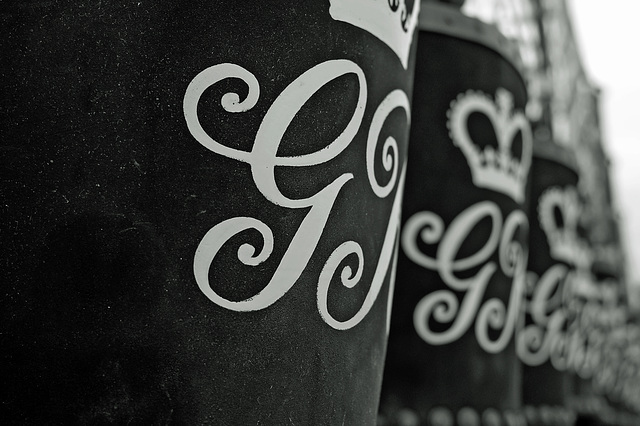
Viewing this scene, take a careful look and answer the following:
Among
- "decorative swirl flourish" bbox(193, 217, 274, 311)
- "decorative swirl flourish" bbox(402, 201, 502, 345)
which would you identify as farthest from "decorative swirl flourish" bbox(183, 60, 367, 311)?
"decorative swirl flourish" bbox(402, 201, 502, 345)

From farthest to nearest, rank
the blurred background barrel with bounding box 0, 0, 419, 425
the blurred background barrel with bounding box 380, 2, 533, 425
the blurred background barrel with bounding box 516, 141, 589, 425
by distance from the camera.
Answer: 1. the blurred background barrel with bounding box 516, 141, 589, 425
2. the blurred background barrel with bounding box 380, 2, 533, 425
3. the blurred background barrel with bounding box 0, 0, 419, 425

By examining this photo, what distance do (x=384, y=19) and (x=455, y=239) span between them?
1.12ft

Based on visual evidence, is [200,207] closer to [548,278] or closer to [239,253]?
[239,253]

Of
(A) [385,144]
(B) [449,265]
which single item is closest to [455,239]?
(B) [449,265]

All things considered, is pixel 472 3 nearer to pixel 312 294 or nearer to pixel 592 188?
pixel 312 294

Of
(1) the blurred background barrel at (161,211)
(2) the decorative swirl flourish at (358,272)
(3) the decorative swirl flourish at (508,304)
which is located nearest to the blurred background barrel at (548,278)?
(3) the decorative swirl flourish at (508,304)

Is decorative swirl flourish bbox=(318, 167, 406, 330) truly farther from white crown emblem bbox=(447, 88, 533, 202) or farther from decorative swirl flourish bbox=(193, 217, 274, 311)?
white crown emblem bbox=(447, 88, 533, 202)

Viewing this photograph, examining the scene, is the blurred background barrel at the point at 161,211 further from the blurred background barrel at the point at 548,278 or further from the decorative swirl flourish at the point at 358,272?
the blurred background barrel at the point at 548,278

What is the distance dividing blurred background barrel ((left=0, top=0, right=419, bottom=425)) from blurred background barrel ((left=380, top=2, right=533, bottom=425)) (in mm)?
340

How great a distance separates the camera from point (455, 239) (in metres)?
0.75

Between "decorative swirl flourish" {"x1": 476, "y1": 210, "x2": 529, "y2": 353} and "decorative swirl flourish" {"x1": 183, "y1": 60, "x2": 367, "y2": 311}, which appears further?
"decorative swirl flourish" {"x1": 476, "y1": 210, "x2": 529, "y2": 353}

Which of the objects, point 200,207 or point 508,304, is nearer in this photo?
point 200,207

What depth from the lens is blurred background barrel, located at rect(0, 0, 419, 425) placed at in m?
0.36

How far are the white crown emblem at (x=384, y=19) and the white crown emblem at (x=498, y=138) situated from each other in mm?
269
